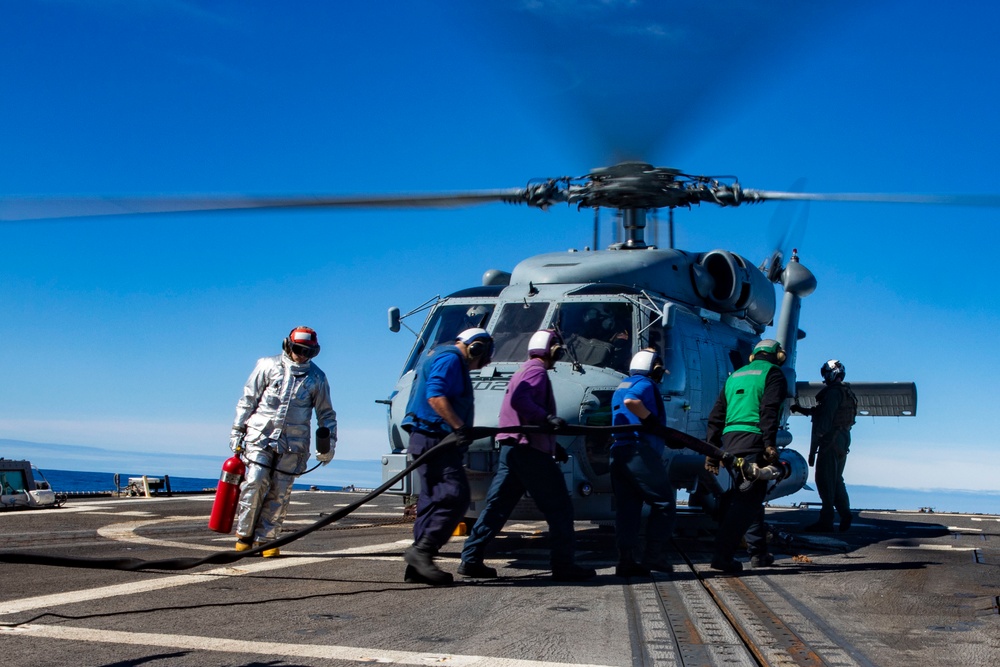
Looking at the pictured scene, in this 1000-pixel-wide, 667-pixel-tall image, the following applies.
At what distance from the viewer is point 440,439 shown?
280 inches

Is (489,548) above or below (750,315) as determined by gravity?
below

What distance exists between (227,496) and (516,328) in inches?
123

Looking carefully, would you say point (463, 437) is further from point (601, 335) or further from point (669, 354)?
point (669, 354)

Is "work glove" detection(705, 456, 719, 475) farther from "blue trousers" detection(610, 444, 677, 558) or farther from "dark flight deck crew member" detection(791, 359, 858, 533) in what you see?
"dark flight deck crew member" detection(791, 359, 858, 533)

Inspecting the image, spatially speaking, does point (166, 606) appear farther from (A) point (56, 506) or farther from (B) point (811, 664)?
(A) point (56, 506)

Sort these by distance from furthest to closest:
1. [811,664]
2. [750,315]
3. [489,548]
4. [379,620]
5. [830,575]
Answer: [750,315], [489,548], [830,575], [379,620], [811,664]

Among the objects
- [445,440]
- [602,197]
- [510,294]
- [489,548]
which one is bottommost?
[489,548]

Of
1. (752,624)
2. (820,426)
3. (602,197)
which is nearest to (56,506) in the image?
(602,197)

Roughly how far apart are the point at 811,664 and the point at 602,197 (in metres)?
7.61

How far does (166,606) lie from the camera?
5.46 metres

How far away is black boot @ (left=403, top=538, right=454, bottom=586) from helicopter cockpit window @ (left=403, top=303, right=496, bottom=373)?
3644mm

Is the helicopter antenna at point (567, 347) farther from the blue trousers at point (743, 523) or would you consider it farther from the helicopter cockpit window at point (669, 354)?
the blue trousers at point (743, 523)

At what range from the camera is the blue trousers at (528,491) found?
723cm

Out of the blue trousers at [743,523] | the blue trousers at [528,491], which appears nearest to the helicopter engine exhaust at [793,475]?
the blue trousers at [743,523]
